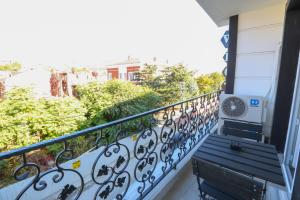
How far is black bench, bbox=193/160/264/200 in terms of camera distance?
0.99m

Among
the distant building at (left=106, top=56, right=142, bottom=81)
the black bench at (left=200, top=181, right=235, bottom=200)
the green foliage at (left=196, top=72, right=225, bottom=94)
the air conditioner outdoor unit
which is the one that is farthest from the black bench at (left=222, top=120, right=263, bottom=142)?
the distant building at (left=106, top=56, right=142, bottom=81)

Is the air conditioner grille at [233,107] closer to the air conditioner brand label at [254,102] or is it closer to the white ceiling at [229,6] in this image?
the air conditioner brand label at [254,102]

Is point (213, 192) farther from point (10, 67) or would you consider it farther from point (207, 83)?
point (10, 67)

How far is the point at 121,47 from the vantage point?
2428 centimetres

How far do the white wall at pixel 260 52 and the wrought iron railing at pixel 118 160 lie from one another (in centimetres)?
79

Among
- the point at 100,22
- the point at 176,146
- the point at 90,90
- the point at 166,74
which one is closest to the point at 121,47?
the point at 100,22

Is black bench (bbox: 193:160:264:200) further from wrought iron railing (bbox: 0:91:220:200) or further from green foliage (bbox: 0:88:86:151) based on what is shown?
green foliage (bbox: 0:88:86:151)

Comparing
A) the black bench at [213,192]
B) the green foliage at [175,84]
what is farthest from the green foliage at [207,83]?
the black bench at [213,192]

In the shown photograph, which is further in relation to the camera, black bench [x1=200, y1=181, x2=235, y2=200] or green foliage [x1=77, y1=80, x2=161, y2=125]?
green foliage [x1=77, y1=80, x2=161, y2=125]

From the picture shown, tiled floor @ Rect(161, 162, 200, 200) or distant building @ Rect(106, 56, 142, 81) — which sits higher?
distant building @ Rect(106, 56, 142, 81)

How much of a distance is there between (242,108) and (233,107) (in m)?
0.12

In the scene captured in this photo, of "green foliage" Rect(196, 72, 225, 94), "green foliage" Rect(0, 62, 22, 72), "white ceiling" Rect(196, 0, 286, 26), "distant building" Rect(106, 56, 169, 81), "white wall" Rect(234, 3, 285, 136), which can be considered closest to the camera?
"white ceiling" Rect(196, 0, 286, 26)

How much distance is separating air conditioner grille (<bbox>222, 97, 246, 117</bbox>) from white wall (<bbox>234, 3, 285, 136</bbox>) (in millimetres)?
285

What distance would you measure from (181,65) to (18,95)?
24.6 feet
